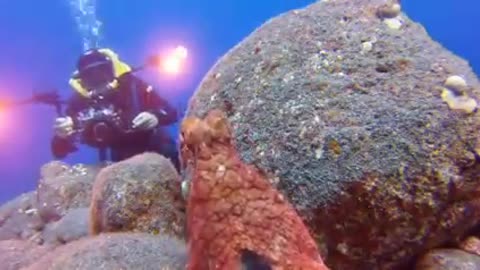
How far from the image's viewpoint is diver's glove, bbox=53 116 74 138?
6.30 metres

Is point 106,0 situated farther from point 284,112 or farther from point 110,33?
point 284,112

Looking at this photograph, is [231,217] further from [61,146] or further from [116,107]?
[61,146]

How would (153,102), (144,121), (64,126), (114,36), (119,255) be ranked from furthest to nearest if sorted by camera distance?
(114,36) → (153,102) → (64,126) → (144,121) → (119,255)

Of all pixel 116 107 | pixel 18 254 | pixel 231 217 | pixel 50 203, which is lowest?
pixel 231 217

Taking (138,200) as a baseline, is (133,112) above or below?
above

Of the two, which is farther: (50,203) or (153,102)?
(153,102)

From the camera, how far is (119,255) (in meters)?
3.02

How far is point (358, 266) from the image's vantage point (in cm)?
309

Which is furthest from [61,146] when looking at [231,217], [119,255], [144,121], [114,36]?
[114,36]

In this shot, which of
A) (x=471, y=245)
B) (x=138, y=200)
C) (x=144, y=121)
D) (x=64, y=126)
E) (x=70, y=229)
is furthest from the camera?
(x=64, y=126)

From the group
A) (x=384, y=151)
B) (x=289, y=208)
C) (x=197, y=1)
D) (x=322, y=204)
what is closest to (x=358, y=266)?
(x=322, y=204)

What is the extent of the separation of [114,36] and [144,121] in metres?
59.0

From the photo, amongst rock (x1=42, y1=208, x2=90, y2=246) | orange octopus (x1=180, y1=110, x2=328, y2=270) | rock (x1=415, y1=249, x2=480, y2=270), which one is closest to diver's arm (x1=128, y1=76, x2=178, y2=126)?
rock (x1=42, y1=208, x2=90, y2=246)

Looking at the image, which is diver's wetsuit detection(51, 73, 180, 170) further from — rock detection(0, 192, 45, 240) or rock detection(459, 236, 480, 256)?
rock detection(459, 236, 480, 256)
